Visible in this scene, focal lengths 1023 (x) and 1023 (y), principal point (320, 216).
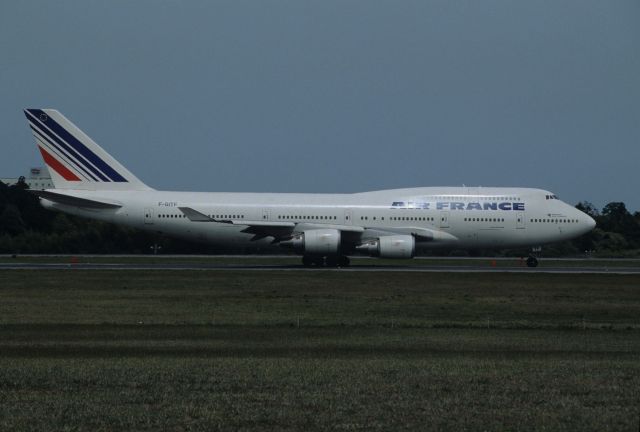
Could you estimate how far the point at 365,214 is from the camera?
5294 cm

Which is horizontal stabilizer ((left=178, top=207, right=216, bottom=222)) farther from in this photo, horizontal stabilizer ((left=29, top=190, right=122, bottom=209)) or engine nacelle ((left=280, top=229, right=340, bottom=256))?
engine nacelle ((left=280, top=229, right=340, bottom=256))

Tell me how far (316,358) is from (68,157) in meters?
38.9

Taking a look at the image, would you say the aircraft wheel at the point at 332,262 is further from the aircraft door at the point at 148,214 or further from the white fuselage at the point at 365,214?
the aircraft door at the point at 148,214

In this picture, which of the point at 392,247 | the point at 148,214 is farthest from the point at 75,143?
the point at 392,247

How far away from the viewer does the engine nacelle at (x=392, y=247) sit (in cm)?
5000

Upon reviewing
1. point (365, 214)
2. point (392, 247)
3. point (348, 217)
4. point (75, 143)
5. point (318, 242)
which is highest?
point (75, 143)

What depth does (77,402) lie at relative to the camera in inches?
488

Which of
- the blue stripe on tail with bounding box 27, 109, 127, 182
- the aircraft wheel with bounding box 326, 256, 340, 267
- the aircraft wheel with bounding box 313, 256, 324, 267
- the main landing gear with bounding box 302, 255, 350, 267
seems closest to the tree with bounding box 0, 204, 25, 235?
the blue stripe on tail with bounding box 27, 109, 127, 182

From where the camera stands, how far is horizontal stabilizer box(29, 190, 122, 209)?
5025 centimetres

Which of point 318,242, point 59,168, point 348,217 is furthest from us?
point 59,168

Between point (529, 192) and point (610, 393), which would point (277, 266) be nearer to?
point (529, 192)

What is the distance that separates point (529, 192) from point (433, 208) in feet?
18.6

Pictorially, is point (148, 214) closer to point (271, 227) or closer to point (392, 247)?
point (271, 227)

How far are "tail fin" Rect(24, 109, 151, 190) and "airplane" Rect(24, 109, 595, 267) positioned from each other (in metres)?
0.05
